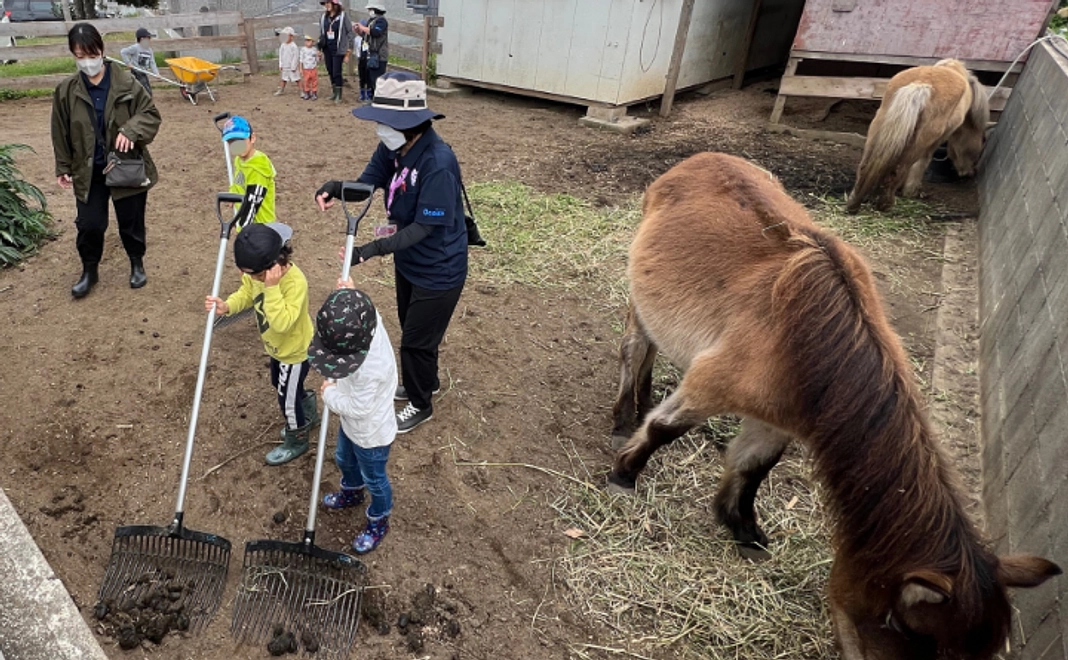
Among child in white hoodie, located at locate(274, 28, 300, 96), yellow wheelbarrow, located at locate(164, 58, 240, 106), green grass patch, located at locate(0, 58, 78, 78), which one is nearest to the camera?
yellow wheelbarrow, located at locate(164, 58, 240, 106)

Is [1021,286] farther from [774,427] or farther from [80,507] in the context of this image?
[80,507]

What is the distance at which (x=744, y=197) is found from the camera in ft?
10.6

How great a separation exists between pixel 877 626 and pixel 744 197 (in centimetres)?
204

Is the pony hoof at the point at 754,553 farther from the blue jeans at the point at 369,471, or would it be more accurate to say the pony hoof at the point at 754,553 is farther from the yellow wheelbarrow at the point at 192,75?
the yellow wheelbarrow at the point at 192,75

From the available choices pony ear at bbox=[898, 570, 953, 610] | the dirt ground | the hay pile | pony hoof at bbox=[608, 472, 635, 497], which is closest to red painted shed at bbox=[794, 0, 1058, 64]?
the dirt ground

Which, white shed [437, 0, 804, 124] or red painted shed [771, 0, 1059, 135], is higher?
red painted shed [771, 0, 1059, 135]

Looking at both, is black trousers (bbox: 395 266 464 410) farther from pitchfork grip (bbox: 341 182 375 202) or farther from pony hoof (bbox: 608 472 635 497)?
pony hoof (bbox: 608 472 635 497)

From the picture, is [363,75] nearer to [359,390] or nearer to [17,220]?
[17,220]

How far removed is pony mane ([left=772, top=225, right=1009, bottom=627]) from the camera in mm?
1997

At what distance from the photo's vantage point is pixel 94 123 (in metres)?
4.11

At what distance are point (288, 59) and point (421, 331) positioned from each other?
9.54m

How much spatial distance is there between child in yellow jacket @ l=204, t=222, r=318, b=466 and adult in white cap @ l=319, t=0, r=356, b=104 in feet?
29.1

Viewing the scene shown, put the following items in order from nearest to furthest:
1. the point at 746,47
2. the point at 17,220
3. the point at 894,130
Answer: the point at 17,220 → the point at 894,130 → the point at 746,47

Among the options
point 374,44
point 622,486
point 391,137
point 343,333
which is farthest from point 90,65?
point 374,44
